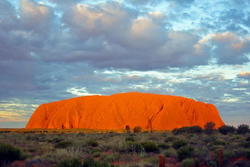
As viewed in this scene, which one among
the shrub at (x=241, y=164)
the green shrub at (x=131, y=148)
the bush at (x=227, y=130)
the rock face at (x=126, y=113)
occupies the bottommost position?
the shrub at (x=241, y=164)

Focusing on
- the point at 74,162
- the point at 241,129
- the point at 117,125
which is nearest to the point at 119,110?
the point at 117,125

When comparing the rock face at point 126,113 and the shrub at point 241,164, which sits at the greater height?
the rock face at point 126,113

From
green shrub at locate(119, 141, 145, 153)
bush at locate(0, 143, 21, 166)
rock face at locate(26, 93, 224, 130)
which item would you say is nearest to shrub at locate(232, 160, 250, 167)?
Answer: green shrub at locate(119, 141, 145, 153)

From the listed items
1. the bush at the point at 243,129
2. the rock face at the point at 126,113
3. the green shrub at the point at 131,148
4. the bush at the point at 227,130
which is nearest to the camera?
the green shrub at the point at 131,148

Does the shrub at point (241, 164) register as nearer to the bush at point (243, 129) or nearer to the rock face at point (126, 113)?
the bush at point (243, 129)

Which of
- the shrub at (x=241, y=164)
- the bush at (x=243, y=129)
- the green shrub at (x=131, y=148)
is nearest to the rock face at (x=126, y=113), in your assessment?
the bush at (x=243, y=129)

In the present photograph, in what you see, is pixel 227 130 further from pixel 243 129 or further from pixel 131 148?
pixel 131 148

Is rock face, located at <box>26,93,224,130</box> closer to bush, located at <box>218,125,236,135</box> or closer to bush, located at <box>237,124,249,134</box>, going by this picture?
bush, located at <box>218,125,236,135</box>

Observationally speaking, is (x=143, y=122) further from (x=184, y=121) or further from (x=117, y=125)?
(x=184, y=121)

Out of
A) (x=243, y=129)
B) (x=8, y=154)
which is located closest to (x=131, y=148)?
(x=8, y=154)
